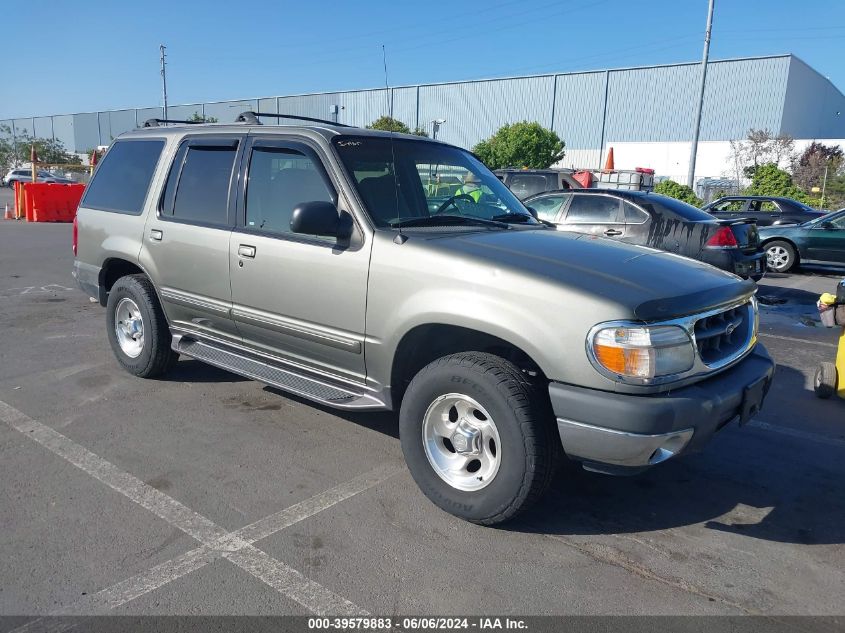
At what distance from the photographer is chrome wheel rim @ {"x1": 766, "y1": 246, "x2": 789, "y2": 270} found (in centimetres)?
1366

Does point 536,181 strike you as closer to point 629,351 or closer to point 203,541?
point 629,351

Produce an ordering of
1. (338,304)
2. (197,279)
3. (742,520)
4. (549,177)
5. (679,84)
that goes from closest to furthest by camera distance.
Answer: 1. (742,520)
2. (338,304)
3. (197,279)
4. (549,177)
5. (679,84)

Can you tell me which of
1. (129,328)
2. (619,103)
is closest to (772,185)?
(129,328)

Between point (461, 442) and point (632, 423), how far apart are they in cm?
91

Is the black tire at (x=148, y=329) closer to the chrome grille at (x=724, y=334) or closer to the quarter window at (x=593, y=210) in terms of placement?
the chrome grille at (x=724, y=334)

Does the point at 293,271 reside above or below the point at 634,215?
below

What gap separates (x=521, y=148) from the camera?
4250 centimetres

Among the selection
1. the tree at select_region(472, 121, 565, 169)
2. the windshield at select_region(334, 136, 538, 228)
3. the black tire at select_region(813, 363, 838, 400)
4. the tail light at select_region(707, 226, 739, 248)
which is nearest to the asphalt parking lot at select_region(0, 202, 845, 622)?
the black tire at select_region(813, 363, 838, 400)

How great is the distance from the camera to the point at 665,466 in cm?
409

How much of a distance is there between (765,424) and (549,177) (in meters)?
8.65

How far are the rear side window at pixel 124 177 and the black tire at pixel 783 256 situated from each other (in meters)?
12.6

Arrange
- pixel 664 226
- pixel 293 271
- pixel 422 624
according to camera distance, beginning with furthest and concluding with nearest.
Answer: pixel 664 226, pixel 293 271, pixel 422 624

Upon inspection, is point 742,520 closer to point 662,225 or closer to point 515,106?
point 662,225

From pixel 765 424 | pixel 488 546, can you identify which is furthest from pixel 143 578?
pixel 765 424
